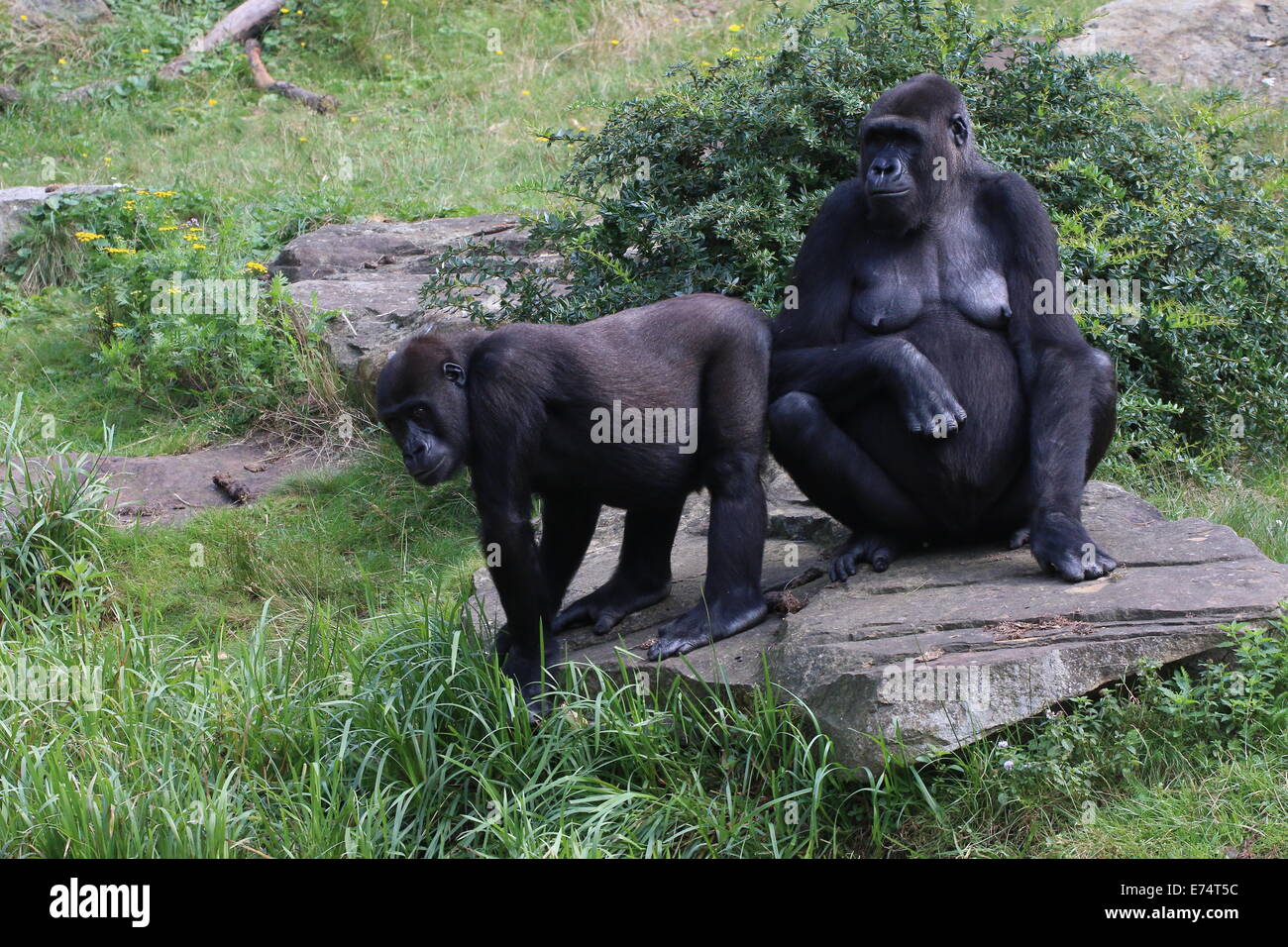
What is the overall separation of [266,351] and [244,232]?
6.96 ft

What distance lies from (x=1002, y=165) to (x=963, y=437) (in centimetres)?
248

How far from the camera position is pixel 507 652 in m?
4.93

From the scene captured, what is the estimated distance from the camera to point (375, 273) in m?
9.88

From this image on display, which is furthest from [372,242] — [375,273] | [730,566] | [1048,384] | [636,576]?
[1048,384]

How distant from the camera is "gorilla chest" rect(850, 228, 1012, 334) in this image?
490 centimetres

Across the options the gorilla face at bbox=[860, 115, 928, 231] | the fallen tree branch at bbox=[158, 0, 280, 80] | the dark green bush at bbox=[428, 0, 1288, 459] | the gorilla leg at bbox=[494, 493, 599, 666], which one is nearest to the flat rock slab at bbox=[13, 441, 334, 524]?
the dark green bush at bbox=[428, 0, 1288, 459]

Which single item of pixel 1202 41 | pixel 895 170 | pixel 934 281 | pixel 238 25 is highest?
pixel 238 25

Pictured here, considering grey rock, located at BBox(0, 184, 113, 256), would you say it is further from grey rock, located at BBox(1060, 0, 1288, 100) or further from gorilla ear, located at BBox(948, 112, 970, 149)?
grey rock, located at BBox(1060, 0, 1288, 100)

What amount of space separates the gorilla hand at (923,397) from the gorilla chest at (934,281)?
0.23 metres

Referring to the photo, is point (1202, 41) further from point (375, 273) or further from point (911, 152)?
point (911, 152)

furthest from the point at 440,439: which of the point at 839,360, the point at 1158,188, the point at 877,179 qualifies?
the point at 1158,188

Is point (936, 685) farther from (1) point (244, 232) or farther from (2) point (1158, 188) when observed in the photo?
(1) point (244, 232)
